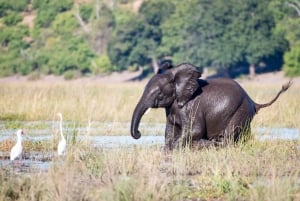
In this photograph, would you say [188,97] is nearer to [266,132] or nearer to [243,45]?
[266,132]

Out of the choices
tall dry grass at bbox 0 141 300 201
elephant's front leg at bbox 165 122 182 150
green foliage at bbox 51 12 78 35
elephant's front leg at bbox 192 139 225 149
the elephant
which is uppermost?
green foliage at bbox 51 12 78 35

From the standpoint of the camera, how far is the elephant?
14.1m

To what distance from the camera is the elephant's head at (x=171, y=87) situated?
1406 cm

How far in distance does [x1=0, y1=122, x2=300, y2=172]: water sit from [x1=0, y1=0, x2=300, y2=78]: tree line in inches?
1468

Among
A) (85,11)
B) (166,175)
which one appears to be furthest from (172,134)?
(85,11)

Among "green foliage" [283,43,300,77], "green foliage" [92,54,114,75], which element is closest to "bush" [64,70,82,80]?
"green foliage" [92,54,114,75]

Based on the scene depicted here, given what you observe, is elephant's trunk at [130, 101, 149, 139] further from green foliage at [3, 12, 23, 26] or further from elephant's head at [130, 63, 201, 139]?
green foliage at [3, 12, 23, 26]

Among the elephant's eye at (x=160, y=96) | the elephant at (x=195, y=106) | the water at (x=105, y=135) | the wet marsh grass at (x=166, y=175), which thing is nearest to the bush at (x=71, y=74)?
the water at (x=105, y=135)

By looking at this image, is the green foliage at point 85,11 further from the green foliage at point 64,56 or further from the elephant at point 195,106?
the elephant at point 195,106

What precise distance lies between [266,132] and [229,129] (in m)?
1.49

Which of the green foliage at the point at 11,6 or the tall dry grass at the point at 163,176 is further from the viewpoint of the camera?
the green foliage at the point at 11,6

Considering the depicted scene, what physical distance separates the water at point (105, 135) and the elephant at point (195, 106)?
587mm

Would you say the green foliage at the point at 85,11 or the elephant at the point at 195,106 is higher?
the green foliage at the point at 85,11

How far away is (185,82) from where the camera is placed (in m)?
14.1
